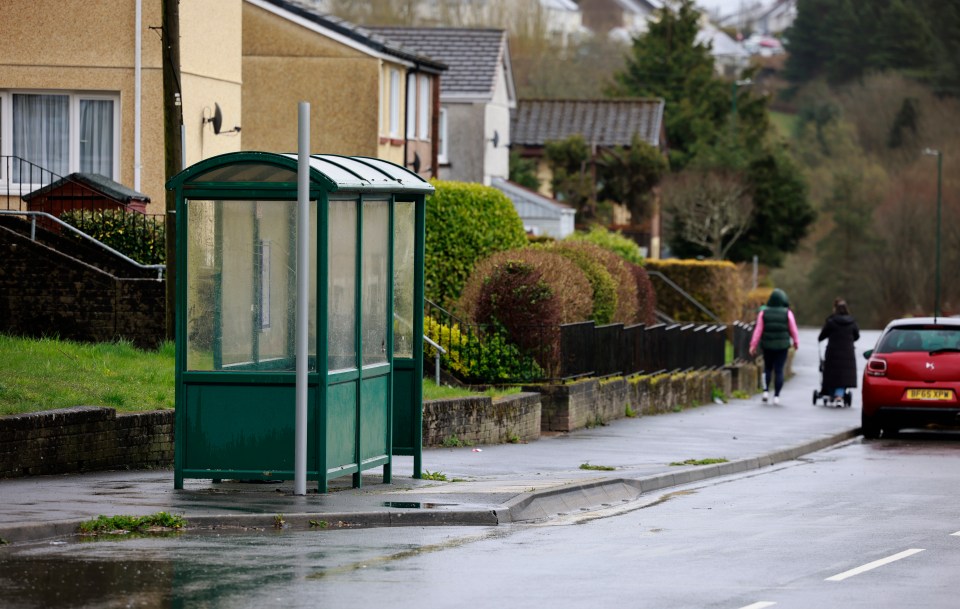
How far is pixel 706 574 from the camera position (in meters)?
10.2

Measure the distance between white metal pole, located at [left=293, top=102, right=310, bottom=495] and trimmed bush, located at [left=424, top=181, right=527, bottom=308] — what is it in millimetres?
14651

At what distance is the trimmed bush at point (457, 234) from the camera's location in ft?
91.2

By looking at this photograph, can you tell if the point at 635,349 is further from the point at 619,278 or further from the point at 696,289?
the point at 696,289

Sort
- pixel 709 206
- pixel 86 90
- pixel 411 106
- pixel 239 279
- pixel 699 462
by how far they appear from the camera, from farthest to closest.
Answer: pixel 709 206 → pixel 411 106 → pixel 86 90 → pixel 699 462 → pixel 239 279

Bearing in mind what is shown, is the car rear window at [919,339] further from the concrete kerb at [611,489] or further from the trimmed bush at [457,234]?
the trimmed bush at [457,234]

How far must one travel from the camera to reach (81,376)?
16.5 meters

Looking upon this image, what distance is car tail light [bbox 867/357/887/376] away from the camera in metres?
22.5

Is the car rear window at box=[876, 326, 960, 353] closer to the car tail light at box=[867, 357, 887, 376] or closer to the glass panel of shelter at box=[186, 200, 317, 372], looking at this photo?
the car tail light at box=[867, 357, 887, 376]

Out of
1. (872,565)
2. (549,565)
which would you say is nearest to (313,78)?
(549,565)

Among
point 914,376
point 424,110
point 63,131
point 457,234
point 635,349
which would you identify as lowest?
point 914,376

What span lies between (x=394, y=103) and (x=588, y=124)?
102ft

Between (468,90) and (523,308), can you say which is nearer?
(523,308)

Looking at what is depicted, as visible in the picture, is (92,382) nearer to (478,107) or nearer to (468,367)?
(468,367)

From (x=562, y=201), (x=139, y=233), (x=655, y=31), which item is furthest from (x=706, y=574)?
(x=655, y=31)
